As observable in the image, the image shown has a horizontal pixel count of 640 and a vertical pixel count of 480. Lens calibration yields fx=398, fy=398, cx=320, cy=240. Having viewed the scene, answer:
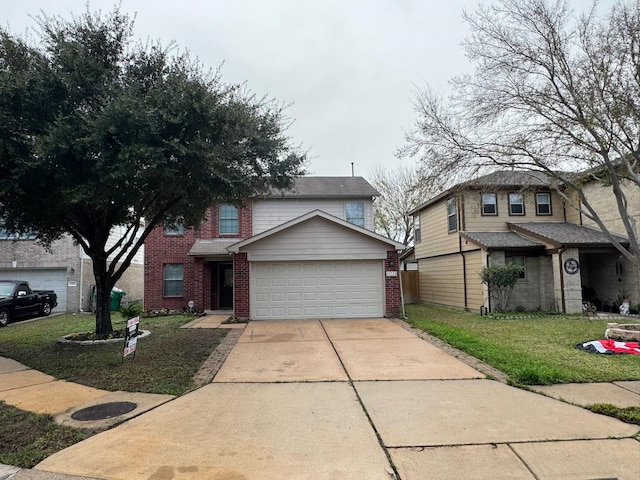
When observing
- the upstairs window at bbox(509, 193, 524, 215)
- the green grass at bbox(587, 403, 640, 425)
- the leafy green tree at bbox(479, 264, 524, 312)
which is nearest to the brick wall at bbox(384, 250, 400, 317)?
the leafy green tree at bbox(479, 264, 524, 312)

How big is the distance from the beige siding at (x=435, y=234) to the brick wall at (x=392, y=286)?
429cm

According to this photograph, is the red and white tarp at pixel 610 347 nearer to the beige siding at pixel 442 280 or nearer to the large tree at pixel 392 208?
the beige siding at pixel 442 280

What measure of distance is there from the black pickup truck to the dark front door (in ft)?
23.8

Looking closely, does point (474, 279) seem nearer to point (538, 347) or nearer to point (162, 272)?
point (538, 347)

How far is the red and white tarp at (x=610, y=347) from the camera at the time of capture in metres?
7.93

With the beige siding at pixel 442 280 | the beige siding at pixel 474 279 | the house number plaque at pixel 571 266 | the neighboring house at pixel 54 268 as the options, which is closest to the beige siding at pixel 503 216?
the beige siding at pixel 474 279

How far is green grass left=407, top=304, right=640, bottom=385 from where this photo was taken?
6.18m

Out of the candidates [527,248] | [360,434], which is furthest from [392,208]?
[360,434]

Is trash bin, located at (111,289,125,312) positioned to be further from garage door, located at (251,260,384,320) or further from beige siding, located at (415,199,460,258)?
beige siding, located at (415,199,460,258)

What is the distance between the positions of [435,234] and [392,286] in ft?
21.7

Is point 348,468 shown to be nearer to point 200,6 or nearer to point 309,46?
point 200,6

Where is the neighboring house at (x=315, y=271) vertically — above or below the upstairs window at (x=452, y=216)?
below

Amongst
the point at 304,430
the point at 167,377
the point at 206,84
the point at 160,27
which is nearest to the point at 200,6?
the point at 160,27

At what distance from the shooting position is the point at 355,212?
17828 mm
